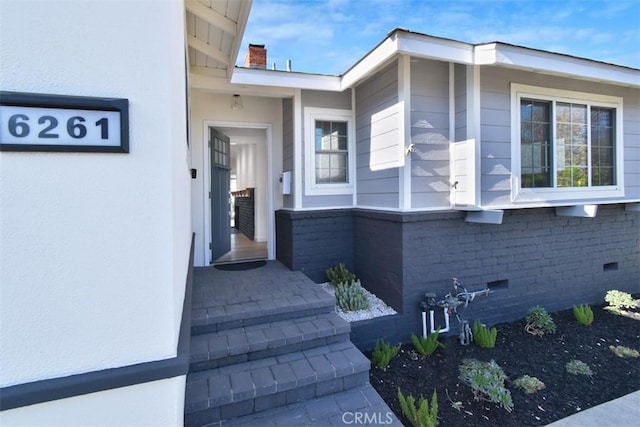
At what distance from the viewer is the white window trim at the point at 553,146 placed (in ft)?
13.2

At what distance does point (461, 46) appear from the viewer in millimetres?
3596

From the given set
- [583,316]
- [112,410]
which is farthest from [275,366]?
[583,316]

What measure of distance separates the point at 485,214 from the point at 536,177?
3.55ft

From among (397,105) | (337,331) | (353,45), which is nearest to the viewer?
(337,331)

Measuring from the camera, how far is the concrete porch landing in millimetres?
2199

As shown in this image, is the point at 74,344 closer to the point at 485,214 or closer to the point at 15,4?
the point at 15,4

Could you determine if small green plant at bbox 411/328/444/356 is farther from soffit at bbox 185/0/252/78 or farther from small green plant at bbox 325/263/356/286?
soffit at bbox 185/0/252/78

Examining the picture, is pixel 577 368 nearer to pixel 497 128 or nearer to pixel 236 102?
pixel 497 128

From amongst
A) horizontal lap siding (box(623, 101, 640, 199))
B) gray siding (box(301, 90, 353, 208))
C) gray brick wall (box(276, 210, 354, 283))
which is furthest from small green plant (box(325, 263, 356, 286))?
horizontal lap siding (box(623, 101, 640, 199))

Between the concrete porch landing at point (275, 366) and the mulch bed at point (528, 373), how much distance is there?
1.61 ft

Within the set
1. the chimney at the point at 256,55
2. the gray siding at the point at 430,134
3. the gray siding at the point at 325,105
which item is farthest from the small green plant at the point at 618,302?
the chimney at the point at 256,55

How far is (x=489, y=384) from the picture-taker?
2629 millimetres

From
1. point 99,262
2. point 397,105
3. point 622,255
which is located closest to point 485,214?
point 397,105

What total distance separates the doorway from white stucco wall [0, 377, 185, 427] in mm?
3782
